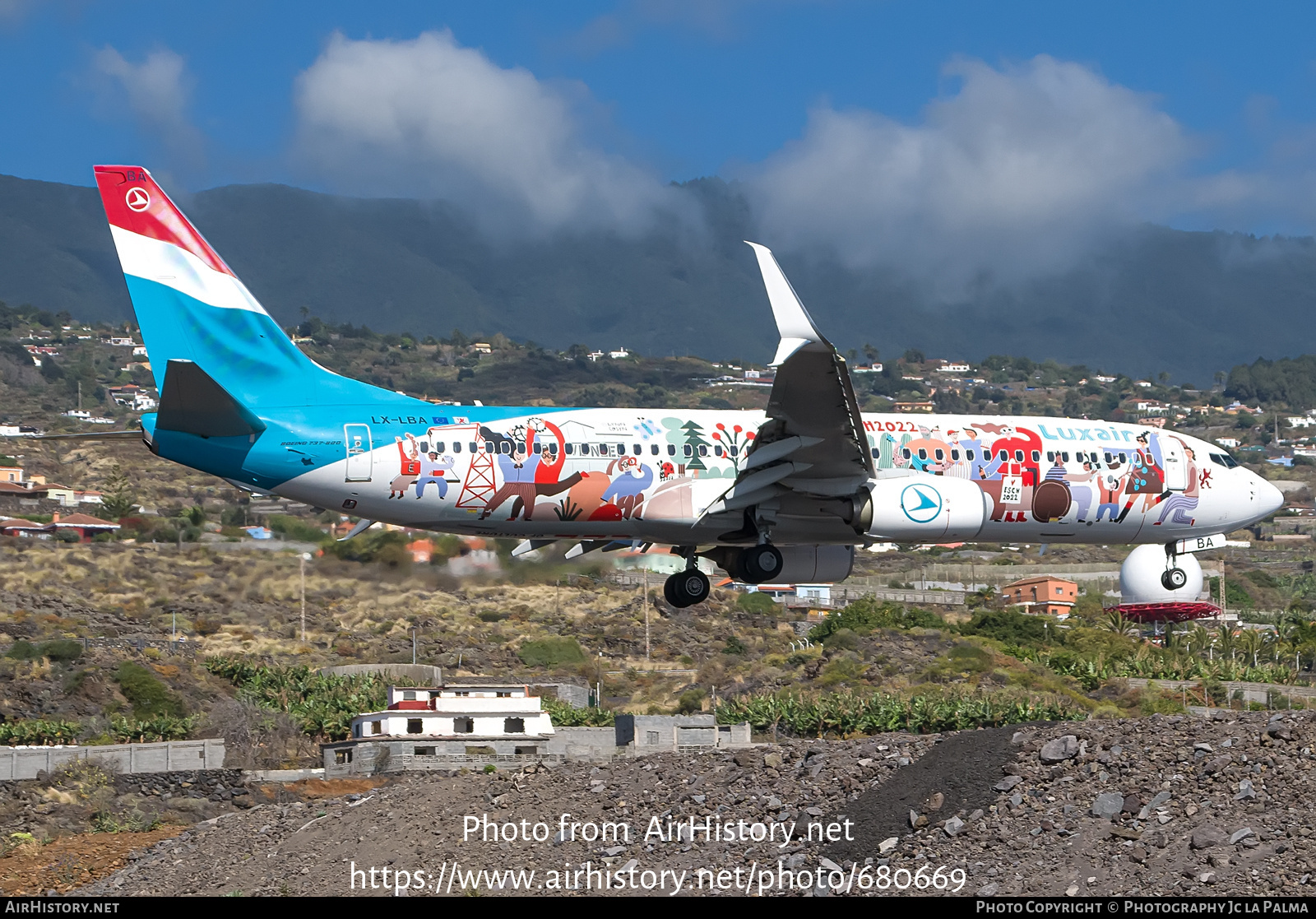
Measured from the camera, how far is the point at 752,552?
29.3 m

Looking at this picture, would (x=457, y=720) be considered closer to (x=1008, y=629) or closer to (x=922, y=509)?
(x=922, y=509)

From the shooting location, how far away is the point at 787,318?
24.5m

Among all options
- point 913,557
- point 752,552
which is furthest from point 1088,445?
point 913,557

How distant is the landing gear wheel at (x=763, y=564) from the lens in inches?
1147

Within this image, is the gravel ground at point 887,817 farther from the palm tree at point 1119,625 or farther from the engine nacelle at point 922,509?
the palm tree at point 1119,625

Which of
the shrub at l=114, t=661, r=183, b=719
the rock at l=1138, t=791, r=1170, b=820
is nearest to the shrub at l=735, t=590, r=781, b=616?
the shrub at l=114, t=661, r=183, b=719

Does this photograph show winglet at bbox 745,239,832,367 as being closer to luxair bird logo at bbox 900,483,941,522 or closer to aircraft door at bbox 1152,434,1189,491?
luxair bird logo at bbox 900,483,941,522

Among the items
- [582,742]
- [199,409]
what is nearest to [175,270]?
[199,409]

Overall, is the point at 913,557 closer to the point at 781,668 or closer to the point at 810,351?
the point at 781,668

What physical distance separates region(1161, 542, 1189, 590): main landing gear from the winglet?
11665 mm

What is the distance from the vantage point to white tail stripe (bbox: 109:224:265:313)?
87.1 feet

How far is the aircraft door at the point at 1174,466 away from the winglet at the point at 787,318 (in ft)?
35.8

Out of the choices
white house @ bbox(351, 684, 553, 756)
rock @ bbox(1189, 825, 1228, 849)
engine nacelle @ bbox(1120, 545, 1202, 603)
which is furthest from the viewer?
engine nacelle @ bbox(1120, 545, 1202, 603)

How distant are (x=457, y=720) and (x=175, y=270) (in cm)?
2090
